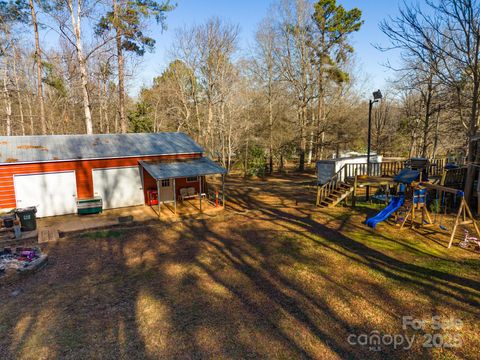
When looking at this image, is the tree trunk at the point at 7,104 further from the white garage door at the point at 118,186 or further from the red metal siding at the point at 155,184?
the red metal siding at the point at 155,184

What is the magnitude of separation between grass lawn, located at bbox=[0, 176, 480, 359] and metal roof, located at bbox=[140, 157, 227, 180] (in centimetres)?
366

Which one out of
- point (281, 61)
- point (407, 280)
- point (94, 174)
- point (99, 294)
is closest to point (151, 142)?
point (94, 174)

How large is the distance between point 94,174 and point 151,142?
12.6ft

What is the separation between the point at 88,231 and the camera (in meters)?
12.2

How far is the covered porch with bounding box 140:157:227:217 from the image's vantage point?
1479 centimetres

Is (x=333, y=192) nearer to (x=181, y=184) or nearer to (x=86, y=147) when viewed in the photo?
(x=181, y=184)

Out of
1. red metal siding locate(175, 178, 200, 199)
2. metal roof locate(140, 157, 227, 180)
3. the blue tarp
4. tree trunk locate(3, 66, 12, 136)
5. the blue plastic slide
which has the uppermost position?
tree trunk locate(3, 66, 12, 136)

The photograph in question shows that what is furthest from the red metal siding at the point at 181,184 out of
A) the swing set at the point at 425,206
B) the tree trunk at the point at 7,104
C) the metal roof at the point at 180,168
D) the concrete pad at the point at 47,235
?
the tree trunk at the point at 7,104

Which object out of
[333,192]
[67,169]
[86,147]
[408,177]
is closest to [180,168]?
[86,147]

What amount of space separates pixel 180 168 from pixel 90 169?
4.59m

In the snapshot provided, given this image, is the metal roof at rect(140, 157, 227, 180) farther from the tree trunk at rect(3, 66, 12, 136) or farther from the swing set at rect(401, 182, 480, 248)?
the tree trunk at rect(3, 66, 12, 136)

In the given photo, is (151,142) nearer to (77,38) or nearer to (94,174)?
(94,174)

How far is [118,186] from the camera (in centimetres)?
1594

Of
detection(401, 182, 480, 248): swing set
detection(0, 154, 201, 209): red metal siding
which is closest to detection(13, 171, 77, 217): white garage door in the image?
detection(0, 154, 201, 209): red metal siding
